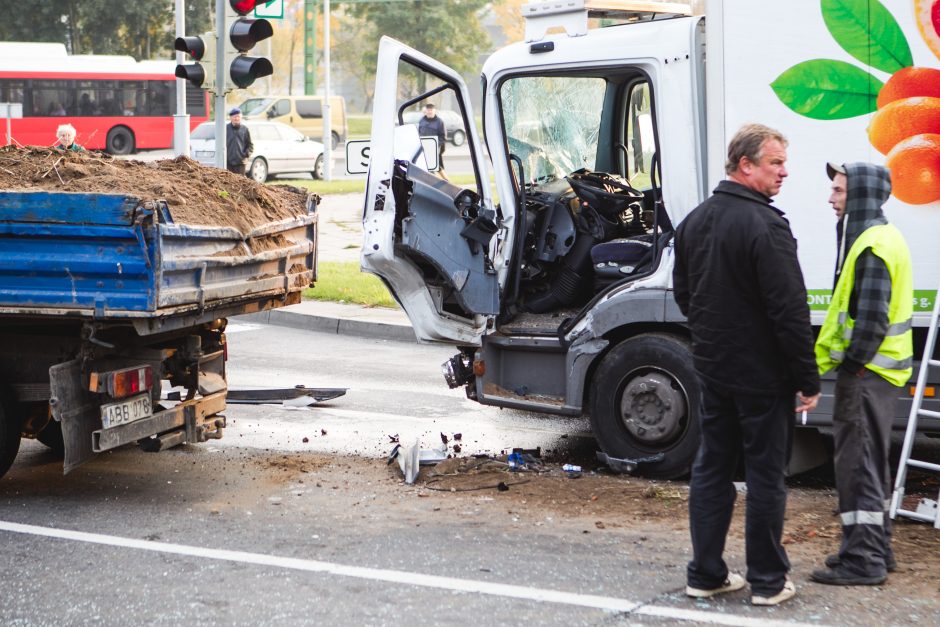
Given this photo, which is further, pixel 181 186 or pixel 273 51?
pixel 273 51

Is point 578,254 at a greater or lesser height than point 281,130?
lesser

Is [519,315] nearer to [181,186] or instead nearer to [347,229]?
[181,186]

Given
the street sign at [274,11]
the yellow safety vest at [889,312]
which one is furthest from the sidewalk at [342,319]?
the yellow safety vest at [889,312]

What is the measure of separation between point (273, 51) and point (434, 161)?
2329 inches

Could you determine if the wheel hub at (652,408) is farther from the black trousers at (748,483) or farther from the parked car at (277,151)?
the parked car at (277,151)

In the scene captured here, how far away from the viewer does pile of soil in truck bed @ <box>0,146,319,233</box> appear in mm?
6773

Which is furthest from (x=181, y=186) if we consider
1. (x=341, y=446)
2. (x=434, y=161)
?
(x=341, y=446)

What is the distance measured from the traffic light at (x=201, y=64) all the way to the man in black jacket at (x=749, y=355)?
767 cm

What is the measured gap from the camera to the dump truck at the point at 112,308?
6.22m

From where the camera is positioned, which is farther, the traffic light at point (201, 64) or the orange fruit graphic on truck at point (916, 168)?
the traffic light at point (201, 64)

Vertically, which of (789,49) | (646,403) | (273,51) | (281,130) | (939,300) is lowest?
(646,403)

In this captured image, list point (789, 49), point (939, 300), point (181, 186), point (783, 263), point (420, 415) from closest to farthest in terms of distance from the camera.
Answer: point (783, 263)
point (939, 300)
point (789, 49)
point (181, 186)
point (420, 415)

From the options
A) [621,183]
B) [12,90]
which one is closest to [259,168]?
[12,90]

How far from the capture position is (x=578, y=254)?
306 inches
